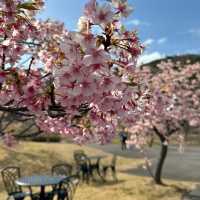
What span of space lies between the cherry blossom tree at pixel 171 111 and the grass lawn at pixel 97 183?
3.11ft

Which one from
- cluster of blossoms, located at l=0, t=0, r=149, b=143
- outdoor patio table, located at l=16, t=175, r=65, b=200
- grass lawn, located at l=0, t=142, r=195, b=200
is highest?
cluster of blossoms, located at l=0, t=0, r=149, b=143

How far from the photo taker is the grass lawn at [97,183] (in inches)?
482

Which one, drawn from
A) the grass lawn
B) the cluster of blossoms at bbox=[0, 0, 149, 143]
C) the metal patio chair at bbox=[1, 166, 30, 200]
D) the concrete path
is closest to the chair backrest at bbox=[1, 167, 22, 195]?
the metal patio chair at bbox=[1, 166, 30, 200]

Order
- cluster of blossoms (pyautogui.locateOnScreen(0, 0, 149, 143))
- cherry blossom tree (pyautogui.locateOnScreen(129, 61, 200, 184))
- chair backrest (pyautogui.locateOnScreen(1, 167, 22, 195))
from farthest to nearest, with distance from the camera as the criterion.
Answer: cherry blossom tree (pyautogui.locateOnScreen(129, 61, 200, 184)) < chair backrest (pyautogui.locateOnScreen(1, 167, 22, 195)) < cluster of blossoms (pyautogui.locateOnScreen(0, 0, 149, 143))

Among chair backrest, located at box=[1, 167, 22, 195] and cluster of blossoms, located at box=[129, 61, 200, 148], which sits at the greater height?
cluster of blossoms, located at box=[129, 61, 200, 148]

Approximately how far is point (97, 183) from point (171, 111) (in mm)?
3203

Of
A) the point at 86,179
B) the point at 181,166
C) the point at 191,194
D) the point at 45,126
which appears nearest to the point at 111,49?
the point at 45,126

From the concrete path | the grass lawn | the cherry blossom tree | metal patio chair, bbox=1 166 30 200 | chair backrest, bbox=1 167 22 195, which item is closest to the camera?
metal patio chair, bbox=1 166 30 200

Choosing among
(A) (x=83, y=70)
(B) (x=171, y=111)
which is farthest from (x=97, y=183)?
(A) (x=83, y=70)

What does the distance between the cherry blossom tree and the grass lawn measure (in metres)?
0.95

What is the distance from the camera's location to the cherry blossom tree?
14328 mm

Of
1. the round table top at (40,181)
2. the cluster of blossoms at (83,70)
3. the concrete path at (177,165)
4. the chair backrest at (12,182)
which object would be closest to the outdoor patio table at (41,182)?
the round table top at (40,181)

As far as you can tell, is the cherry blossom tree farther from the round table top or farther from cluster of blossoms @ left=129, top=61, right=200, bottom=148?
the round table top

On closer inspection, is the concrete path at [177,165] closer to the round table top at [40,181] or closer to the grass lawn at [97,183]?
the grass lawn at [97,183]
